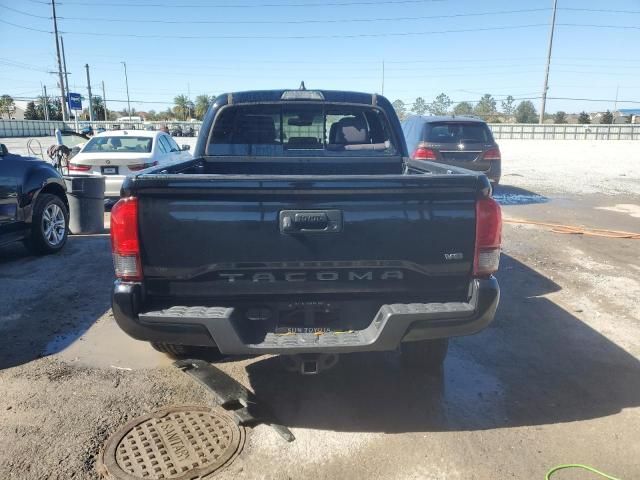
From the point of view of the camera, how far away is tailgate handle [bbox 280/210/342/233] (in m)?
2.80

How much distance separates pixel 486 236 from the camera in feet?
9.64

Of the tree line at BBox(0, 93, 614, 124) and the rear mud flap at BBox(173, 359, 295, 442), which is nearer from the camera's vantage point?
the rear mud flap at BBox(173, 359, 295, 442)

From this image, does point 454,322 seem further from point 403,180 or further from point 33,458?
point 33,458

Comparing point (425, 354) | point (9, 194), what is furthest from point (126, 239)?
point (9, 194)

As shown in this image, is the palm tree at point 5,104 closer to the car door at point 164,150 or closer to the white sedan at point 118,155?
the white sedan at point 118,155

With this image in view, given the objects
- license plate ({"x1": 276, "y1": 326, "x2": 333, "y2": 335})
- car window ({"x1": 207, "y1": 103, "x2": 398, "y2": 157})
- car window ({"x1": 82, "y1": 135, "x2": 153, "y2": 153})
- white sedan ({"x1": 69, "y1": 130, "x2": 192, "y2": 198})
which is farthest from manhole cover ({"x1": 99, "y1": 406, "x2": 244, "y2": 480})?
car window ({"x1": 82, "y1": 135, "x2": 153, "y2": 153})

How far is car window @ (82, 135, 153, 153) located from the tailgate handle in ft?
28.0

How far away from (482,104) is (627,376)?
73.9 m

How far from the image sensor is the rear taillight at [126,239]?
277 centimetres

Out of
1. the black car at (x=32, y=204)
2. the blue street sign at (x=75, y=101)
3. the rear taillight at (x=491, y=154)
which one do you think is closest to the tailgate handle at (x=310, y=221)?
the black car at (x=32, y=204)

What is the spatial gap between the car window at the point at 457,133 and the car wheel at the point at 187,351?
7892 mm

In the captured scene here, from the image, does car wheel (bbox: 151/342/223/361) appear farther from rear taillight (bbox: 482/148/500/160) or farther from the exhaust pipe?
rear taillight (bbox: 482/148/500/160)

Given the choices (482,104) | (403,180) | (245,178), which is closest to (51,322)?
(245,178)

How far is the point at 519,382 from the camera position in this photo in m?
3.84
